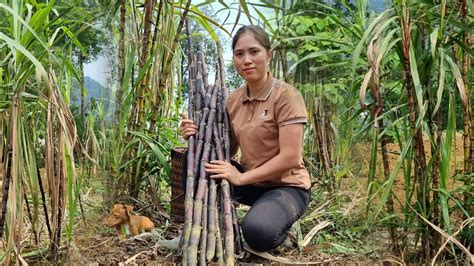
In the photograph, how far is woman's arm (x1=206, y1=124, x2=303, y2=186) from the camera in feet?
6.33

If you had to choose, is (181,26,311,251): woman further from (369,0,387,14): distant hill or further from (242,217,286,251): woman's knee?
(369,0,387,14): distant hill

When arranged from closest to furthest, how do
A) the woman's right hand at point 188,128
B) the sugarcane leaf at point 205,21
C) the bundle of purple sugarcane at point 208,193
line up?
the bundle of purple sugarcane at point 208,193, the woman's right hand at point 188,128, the sugarcane leaf at point 205,21

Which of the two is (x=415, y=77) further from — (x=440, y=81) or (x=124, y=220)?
(x=124, y=220)

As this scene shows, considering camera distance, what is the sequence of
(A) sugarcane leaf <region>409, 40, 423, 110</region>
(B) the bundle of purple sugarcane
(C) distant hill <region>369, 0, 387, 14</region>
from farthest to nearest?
(C) distant hill <region>369, 0, 387, 14</region> → (B) the bundle of purple sugarcane → (A) sugarcane leaf <region>409, 40, 423, 110</region>

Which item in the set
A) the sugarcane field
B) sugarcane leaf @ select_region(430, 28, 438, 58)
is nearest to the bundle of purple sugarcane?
the sugarcane field

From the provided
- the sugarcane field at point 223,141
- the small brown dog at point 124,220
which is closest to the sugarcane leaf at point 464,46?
the sugarcane field at point 223,141

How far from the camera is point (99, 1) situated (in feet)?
7.36

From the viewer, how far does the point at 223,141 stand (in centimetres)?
215

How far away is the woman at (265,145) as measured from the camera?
1.93 meters

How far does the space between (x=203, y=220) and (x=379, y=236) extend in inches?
31.1

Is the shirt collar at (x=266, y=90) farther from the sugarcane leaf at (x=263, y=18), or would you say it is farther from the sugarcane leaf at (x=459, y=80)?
the sugarcane leaf at (x=459, y=80)

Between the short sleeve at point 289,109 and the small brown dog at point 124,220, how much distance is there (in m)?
0.69

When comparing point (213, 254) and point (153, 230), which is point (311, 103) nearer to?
point (153, 230)

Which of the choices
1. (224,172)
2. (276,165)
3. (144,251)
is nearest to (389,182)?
(276,165)
